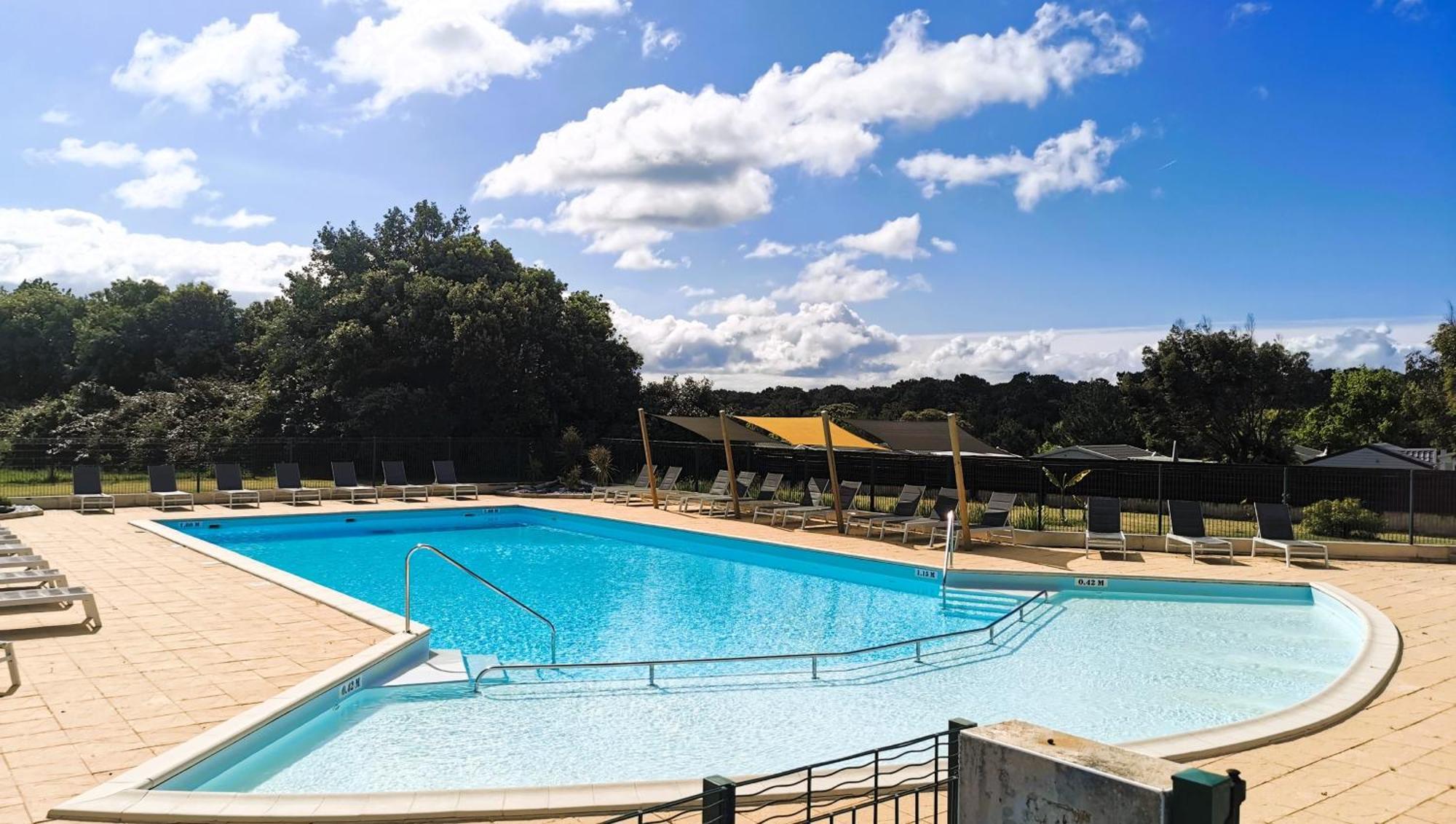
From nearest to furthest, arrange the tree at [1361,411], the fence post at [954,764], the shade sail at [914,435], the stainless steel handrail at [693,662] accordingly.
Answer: the fence post at [954,764] → the stainless steel handrail at [693,662] → the shade sail at [914,435] → the tree at [1361,411]

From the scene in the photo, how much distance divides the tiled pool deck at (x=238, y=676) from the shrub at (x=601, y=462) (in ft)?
38.5

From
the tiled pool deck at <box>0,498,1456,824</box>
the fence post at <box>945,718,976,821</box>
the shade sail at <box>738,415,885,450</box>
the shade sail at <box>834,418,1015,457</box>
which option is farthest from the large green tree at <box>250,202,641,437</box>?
the fence post at <box>945,718,976,821</box>

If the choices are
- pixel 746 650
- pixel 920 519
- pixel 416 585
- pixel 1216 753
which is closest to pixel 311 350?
pixel 416 585

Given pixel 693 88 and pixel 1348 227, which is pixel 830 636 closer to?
pixel 693 88

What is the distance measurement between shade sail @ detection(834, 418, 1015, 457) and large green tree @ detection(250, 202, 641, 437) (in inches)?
513

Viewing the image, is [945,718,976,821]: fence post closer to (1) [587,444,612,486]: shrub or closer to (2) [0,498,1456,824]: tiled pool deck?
(2) [0,498,1456,824]: tiled pool deck

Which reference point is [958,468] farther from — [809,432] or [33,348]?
[33,348]

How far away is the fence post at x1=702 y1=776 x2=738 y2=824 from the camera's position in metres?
2.72

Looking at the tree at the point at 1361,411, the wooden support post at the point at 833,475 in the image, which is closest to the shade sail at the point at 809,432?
the wooden support post at the point at 833,475

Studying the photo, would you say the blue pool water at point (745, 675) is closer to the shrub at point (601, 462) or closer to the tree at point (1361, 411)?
the shrub at point (601, 462)

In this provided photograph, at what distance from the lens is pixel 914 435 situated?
15547 mm

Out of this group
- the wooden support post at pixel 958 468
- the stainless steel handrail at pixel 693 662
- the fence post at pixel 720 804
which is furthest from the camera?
the wooden support post at pixel 958 468

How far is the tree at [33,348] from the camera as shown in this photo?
4012cm

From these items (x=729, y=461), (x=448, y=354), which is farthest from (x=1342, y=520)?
(x=448, y=354)
